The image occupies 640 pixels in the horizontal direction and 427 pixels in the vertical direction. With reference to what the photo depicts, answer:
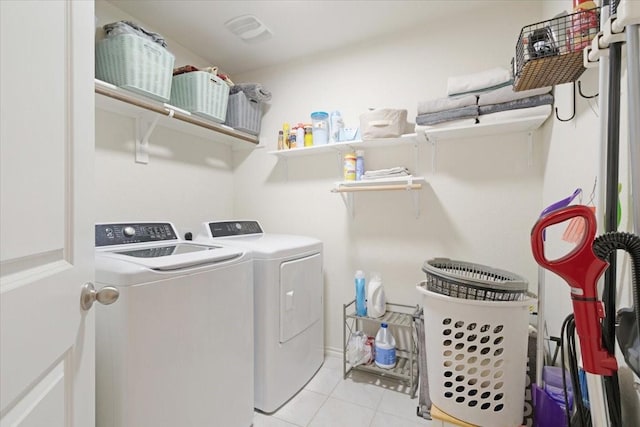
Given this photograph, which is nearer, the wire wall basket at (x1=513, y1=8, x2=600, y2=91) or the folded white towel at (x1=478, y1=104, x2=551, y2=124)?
the wire wall basket at (x1=513, y1=8, x2=600, y2=91)

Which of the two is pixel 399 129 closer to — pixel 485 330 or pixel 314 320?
pixel 485 330

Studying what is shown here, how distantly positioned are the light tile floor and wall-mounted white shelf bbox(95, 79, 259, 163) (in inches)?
79.6

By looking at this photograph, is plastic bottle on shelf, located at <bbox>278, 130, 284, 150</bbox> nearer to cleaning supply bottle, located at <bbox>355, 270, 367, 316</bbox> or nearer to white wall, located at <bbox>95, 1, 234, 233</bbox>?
white wall, located at <bbox>95, 1, 234, 233</bbox>

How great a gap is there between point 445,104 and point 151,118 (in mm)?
2046

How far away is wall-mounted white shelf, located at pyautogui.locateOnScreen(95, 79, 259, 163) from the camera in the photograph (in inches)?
66.3

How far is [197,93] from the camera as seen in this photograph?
2.04 meters

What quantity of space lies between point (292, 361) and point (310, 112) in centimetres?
202

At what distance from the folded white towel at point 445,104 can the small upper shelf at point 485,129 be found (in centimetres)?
13

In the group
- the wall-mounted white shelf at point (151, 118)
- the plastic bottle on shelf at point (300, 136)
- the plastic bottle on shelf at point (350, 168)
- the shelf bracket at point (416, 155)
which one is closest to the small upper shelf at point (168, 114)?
the wall-mounted white shelf at point (151, 118)

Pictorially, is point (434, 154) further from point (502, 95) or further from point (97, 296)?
point (97, 296)

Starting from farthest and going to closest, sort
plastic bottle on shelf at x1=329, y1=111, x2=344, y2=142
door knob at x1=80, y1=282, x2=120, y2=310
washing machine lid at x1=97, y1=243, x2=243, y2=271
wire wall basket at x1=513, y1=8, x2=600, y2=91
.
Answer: plastic bottle on shelf at x1=329, y1=111, x2=344, y2=142
washing machine lid at x1=97, y1=243, x2=243, y2=271
wire wall basket at x1=513, y1=8, x2=600, y2=91
door knob at x1=80, y1=282, x2=120, y2=310

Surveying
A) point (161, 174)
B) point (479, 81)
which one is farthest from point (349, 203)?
point (161, 174)

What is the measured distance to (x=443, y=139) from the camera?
2088mm

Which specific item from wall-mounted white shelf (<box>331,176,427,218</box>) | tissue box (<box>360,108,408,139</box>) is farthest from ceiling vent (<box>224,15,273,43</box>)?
wall-mounted white shelf (<box>331,176,427,218</box>)
